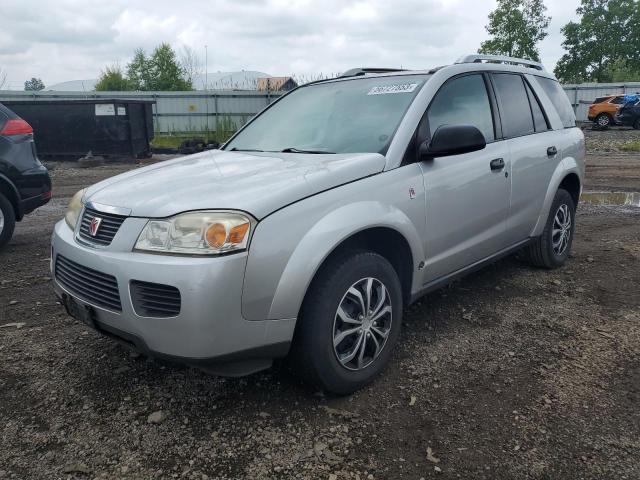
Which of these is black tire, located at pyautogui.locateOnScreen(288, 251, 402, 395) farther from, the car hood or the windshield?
the windshield

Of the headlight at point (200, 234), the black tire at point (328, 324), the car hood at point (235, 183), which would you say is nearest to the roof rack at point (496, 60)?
the car hood at point (235, 183)

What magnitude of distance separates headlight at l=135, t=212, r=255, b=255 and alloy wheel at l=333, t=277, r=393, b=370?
645 millimetres

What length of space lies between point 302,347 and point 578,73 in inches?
2434

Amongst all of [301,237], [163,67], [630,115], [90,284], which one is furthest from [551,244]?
[163,67]

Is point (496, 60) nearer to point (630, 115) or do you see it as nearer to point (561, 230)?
point (561, 230)

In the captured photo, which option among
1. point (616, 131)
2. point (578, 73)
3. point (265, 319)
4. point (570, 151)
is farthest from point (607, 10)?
point (265, 319)

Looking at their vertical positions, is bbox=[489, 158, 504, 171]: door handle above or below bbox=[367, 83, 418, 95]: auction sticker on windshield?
below

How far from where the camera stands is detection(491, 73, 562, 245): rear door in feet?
13.2

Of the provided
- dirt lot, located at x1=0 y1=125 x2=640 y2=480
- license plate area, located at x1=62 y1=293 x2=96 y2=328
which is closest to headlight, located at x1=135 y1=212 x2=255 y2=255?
license plate area, located at x1=62 y1=293 x2=96 y2=328

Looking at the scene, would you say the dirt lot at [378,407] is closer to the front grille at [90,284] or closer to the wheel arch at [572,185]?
the front grille at [90,284]

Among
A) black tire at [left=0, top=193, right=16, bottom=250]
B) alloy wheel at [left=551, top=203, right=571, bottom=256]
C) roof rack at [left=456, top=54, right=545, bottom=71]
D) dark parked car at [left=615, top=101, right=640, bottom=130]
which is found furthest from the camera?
dark parked car at [left=615, top=101, right=640, bottom=130]

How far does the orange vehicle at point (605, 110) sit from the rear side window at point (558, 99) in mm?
22716

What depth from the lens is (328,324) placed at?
8.46 ft

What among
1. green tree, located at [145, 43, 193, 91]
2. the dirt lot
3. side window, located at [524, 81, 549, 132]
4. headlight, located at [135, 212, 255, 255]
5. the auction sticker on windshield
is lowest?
the dirt lot
